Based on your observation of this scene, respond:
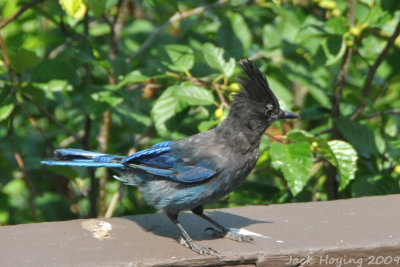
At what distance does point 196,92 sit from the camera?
3365 mm

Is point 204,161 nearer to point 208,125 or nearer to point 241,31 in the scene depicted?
point 208,125

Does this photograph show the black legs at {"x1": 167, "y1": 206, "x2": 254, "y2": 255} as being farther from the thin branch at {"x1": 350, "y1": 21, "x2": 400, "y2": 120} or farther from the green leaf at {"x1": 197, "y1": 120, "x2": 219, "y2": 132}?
the thin branch at {"x1": 350, "y1": 21, "x2": 400, "y2": 120}

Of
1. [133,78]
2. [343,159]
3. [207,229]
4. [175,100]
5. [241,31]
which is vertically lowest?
[207,229]

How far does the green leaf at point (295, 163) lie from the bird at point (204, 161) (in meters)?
0.19

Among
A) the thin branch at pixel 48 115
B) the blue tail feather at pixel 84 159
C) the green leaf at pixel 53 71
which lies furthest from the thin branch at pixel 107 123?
the blue tail feather at pixel 84 159

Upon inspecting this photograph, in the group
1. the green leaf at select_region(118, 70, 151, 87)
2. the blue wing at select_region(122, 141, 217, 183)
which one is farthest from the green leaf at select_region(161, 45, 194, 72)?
the blue wing at select_region(122, 141, 217, 183)

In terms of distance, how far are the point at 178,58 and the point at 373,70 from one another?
1019 millimetres

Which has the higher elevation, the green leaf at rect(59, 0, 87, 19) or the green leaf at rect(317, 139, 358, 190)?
the green leaf at rect(59, 0, 87, 19)

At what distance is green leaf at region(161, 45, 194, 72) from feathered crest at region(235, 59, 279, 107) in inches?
21.4

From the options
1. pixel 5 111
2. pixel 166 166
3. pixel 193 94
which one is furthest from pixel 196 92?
pixel 5 111

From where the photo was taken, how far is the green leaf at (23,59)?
3414 millimetres

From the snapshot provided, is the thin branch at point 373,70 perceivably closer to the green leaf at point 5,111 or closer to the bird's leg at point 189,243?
the bird's leg at point 189,243

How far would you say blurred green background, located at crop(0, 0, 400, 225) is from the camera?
3486 mm

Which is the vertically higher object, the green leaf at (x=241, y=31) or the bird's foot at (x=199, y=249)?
the green leaf at (x=241, y=31)
